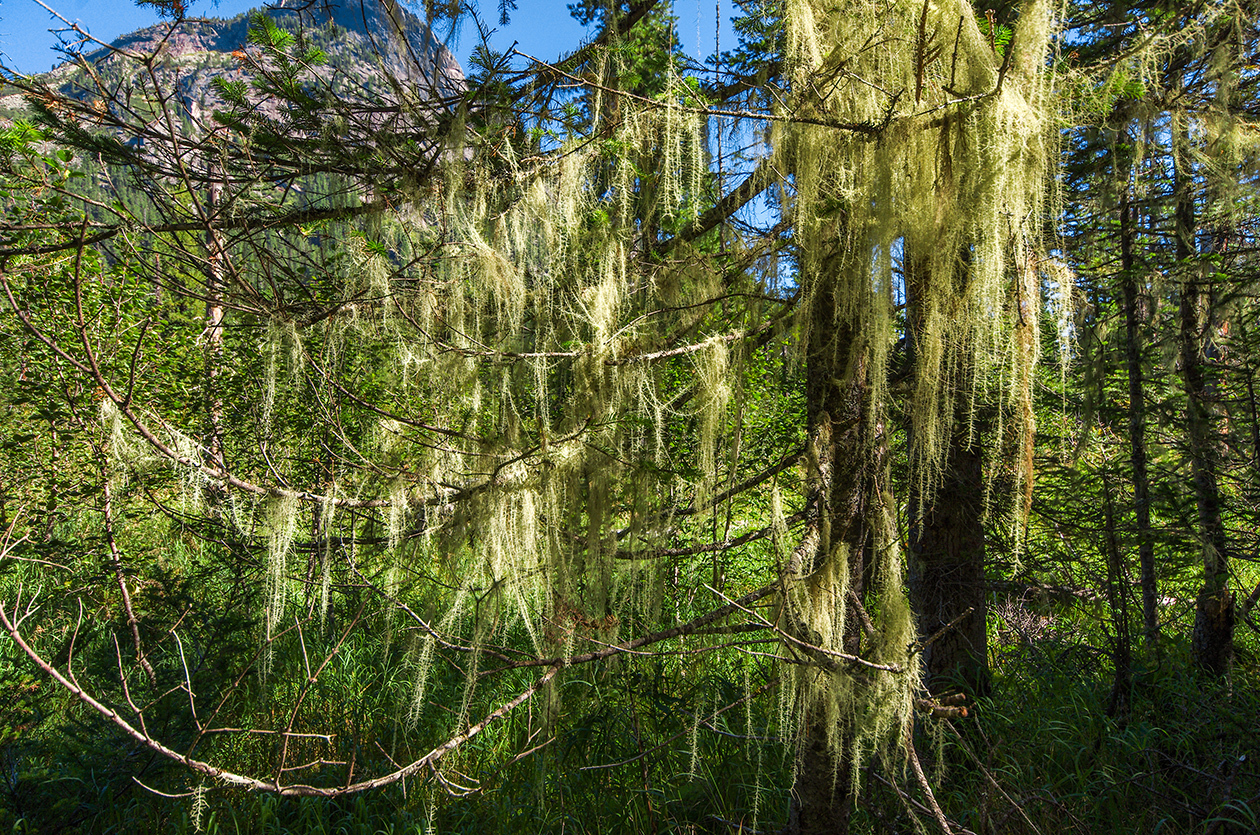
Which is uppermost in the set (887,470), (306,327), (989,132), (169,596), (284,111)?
(284,111)

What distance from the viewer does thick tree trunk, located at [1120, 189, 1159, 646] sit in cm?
347

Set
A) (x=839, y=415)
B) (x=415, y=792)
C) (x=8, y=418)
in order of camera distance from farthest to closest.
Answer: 1. (x=8, y=418)
2. (x=415, y=792)
3. (x=839, y=415)

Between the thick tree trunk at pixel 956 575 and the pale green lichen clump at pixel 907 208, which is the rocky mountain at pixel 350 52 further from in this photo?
the thick tree trunk at pixel 956 575

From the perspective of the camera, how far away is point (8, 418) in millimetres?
4375

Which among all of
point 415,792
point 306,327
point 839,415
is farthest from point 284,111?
point 415,792

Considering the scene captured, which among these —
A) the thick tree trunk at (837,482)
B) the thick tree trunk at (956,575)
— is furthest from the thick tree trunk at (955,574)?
the thick tree trunk at (837,482)

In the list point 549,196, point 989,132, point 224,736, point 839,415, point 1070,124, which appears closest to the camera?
point 989,132

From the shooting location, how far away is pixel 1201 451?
3.41m

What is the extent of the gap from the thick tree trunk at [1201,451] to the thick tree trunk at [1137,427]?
0.22 meters

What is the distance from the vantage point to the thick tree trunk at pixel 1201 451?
342 cm

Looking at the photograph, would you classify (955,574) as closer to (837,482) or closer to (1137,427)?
(1137,427)

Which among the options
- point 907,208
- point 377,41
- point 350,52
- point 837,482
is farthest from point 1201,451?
point 350,52

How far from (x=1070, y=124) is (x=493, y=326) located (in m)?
2.12

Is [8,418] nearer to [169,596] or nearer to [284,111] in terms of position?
[169,596]
